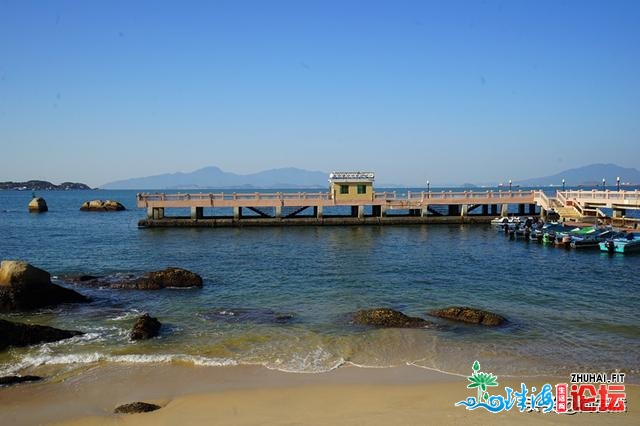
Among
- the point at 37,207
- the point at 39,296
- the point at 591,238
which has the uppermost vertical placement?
the point at 37,207

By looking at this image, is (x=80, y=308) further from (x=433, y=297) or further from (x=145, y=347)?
(x=433, y=297)

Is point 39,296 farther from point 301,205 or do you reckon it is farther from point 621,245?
point 621,245

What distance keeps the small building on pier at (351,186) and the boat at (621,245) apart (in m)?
20.9

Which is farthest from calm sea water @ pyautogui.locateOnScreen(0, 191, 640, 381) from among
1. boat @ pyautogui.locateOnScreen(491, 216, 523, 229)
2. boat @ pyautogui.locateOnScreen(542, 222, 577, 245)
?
boat @ pyautogui.locateOnScreen(491, 216, 523, 229)

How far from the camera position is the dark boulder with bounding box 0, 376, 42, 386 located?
443 inches

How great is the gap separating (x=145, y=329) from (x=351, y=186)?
34.0 m

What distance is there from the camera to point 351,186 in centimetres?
4731

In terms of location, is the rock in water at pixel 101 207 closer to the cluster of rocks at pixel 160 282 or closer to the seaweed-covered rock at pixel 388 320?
the cluster of rocks at pixel 160 282

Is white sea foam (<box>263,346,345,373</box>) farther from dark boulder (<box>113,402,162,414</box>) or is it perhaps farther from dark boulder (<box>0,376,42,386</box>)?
dark boulder (<box>0,376,42,386</box>)

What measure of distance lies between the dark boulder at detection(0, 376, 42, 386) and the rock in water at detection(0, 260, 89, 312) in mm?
7202

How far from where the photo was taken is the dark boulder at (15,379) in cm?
1126

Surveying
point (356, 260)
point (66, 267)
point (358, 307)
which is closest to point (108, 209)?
point (66, 267)

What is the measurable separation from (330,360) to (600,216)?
38.0 m

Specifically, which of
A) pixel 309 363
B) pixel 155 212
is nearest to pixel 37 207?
pixel 155 212
